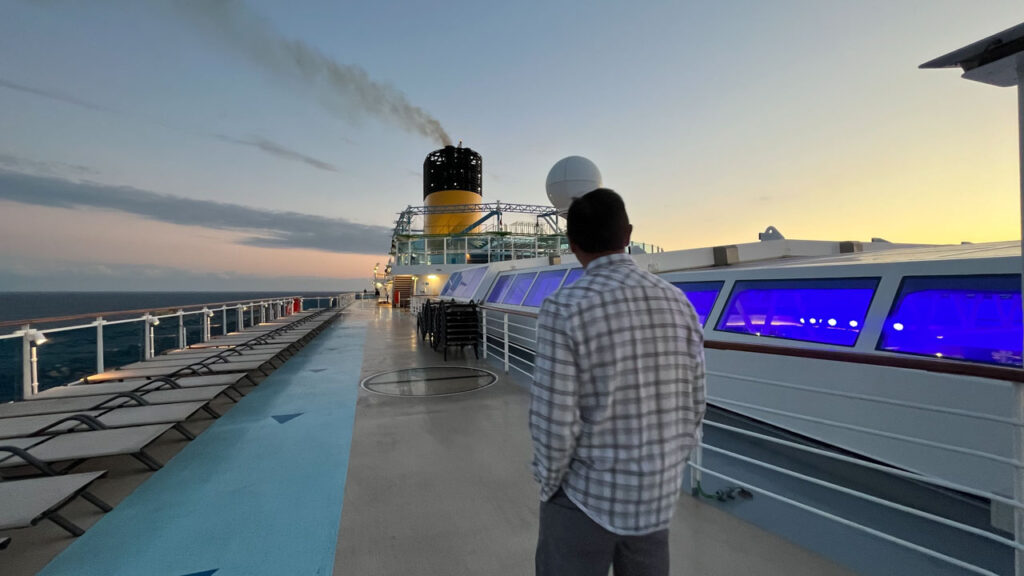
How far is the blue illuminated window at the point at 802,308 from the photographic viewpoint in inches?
150

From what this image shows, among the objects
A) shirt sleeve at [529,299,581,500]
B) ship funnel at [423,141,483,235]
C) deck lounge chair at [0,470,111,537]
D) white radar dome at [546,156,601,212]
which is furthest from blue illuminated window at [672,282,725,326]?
ship funnel at [423,141,483,235]

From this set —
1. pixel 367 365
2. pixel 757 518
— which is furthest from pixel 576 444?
pixel 367 365

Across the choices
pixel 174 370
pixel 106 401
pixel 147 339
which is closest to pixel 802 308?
pixel 106 401

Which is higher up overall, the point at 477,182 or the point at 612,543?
the point at 477,182

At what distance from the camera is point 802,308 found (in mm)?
4277

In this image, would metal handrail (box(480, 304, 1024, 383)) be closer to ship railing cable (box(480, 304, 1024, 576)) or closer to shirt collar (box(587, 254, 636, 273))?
ship railing cable (box(480, 304, 1024, 576))

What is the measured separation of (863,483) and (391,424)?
155 inches

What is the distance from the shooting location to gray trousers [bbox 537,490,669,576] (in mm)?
1099

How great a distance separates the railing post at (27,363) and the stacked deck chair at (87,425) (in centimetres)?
23

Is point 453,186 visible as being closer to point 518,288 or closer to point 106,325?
point 518,288

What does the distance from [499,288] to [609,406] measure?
10063 mm

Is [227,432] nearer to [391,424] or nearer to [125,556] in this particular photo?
[391,424]

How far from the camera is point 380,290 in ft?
168

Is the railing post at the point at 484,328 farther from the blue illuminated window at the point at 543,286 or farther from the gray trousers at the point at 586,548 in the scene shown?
the gray trousers at the point at 586,548
